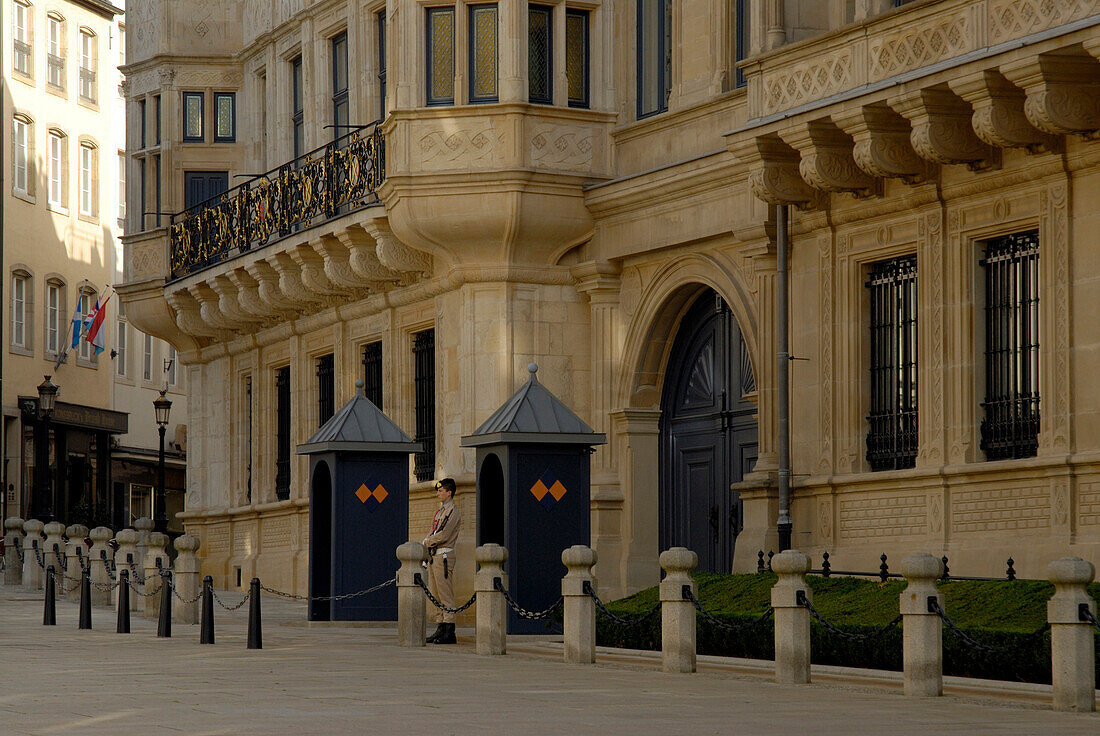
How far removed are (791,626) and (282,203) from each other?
17458 mm

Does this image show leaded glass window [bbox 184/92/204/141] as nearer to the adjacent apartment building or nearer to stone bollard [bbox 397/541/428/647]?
the adjacent apartment building

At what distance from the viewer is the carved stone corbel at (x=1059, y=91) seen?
17516mm

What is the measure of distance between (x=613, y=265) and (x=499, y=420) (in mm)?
5059

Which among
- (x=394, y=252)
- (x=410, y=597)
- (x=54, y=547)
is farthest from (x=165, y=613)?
(x=54, y=547)

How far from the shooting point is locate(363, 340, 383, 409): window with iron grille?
30797 millimetres

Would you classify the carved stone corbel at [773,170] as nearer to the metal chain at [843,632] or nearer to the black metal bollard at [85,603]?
the metal chain at [843,632]

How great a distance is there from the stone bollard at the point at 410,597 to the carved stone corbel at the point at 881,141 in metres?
5.67

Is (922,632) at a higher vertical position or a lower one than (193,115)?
lower

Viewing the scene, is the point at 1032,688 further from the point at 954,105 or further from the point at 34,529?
the point at 34,529

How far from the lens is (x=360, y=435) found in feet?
78.3

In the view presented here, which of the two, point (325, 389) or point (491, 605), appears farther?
point (325, 389)

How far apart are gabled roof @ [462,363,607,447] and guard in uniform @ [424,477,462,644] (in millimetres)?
713

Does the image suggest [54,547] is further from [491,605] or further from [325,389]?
[491,605]

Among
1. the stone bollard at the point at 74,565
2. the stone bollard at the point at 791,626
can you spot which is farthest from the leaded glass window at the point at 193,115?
the stone bollard at the point at 791,626
